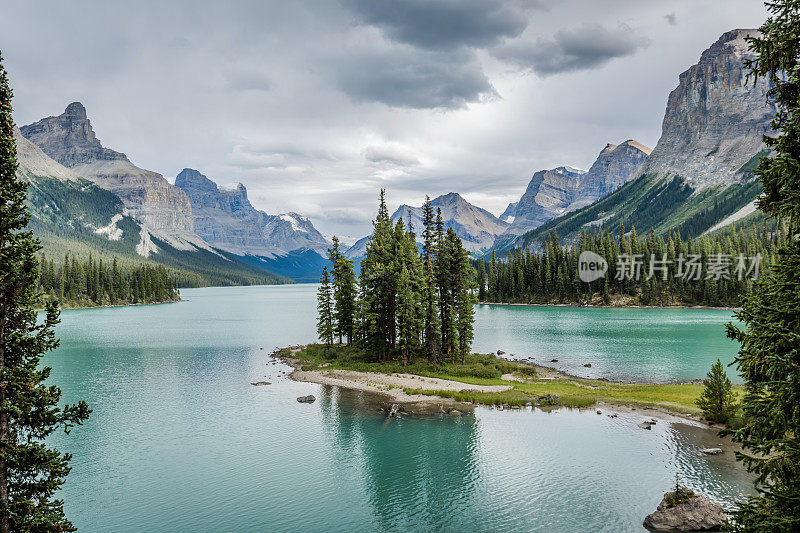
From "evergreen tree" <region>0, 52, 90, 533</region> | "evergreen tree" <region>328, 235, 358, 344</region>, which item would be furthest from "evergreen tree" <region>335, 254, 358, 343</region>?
"evergreen tree" <region>0, 52, 90, 533</region>

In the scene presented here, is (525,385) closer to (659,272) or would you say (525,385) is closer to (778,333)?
(778,333)

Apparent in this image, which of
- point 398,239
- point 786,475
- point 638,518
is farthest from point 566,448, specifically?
point 398,239

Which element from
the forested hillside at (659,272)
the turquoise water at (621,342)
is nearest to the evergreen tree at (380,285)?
the turquoise water at (621,342)

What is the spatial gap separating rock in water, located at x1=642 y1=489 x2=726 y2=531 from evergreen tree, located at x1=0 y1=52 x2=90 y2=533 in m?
26.5

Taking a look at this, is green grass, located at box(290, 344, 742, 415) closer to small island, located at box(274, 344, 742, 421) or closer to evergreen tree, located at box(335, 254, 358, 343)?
small island, located at box(274, 344, 742, 421)

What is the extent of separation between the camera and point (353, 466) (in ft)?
108

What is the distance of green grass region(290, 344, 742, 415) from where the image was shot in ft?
152

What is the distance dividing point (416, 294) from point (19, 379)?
49.2 meters

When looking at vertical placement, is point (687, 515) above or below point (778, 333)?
below

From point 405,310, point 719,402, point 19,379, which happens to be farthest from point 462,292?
point 19,379

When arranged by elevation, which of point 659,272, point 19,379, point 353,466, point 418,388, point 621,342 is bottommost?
point 621,342

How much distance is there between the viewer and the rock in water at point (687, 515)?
22.3m

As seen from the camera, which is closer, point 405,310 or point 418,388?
point 418,388

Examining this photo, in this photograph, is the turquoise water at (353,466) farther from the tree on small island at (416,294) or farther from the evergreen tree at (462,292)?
the evergreen tree at (462,292)
